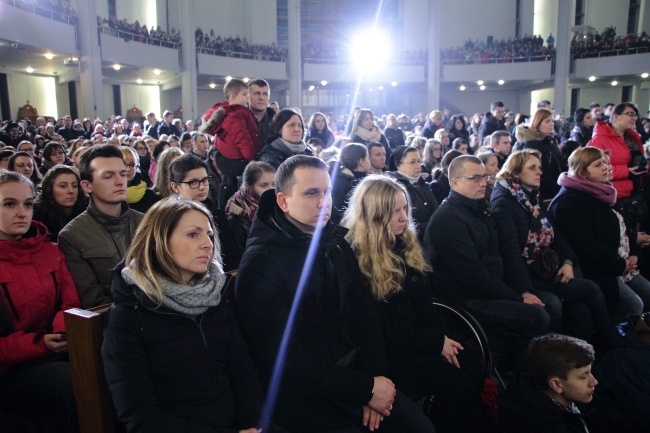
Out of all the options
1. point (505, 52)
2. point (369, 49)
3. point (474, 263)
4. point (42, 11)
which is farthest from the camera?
point (369, 49)

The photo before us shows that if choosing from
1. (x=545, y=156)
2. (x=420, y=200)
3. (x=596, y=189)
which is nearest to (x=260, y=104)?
(x=420, y=200)

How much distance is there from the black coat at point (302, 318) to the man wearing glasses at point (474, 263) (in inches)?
44.5

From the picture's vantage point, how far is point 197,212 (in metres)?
2.07

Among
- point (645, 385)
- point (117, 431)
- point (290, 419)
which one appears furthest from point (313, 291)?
point (645, 385)

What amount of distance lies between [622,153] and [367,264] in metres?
4.33

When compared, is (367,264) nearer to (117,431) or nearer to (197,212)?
(197,212)

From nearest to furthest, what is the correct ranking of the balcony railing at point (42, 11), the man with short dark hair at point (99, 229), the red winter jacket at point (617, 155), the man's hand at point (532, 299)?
the man with short dark hair at point (99, 229) → the man's hand at point (532, 299) → the red winter jacket at point (617, 155) → the balcony railing at point (42, 11)

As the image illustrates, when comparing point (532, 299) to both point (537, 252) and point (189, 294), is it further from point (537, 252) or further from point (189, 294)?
point (189, 294)

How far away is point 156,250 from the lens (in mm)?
1967

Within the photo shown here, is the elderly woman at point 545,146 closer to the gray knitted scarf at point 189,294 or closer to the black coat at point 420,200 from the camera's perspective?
the black coat at point 420,200

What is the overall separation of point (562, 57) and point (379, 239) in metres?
24.0

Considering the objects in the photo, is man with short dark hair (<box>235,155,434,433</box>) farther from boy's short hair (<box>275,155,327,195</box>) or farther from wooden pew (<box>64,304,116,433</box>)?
Result: wooden pew (<box>64,304,116,433</box>)

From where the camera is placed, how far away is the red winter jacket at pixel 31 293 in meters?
2.21

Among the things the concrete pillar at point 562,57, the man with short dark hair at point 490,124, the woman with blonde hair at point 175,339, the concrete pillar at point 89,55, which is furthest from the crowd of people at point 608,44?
the woman with blonde hair at point 175,339
